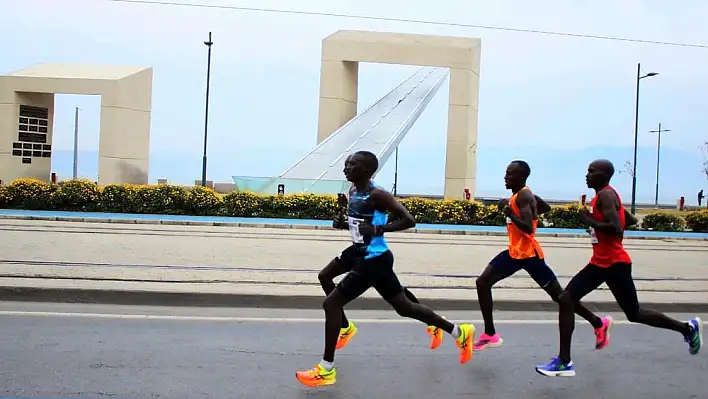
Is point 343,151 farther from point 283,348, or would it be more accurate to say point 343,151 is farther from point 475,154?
point 283,348

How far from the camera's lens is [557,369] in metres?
5.66

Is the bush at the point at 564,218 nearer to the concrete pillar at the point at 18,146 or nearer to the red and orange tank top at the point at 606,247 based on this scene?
the red and orange tank top at the point at 606,247

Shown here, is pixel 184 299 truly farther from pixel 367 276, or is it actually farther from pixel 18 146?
pixel 18 146

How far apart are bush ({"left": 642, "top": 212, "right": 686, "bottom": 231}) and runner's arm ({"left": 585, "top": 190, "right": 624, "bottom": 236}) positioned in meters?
19.4

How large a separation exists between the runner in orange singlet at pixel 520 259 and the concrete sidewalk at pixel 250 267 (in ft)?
7.25

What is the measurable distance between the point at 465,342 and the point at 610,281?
4.03 ft

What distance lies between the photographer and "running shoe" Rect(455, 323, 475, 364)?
5.79m

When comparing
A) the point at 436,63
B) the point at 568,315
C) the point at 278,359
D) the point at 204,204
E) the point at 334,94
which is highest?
the point at 436,63

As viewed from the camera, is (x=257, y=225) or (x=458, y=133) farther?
(x=458, y=133)

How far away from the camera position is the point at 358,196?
218 inches

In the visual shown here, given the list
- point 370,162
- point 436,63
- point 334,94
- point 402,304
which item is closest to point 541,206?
point 402,304

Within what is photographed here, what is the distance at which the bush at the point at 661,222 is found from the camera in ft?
77.9

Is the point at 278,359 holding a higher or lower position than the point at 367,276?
lower

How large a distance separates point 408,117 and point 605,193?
3104cm
